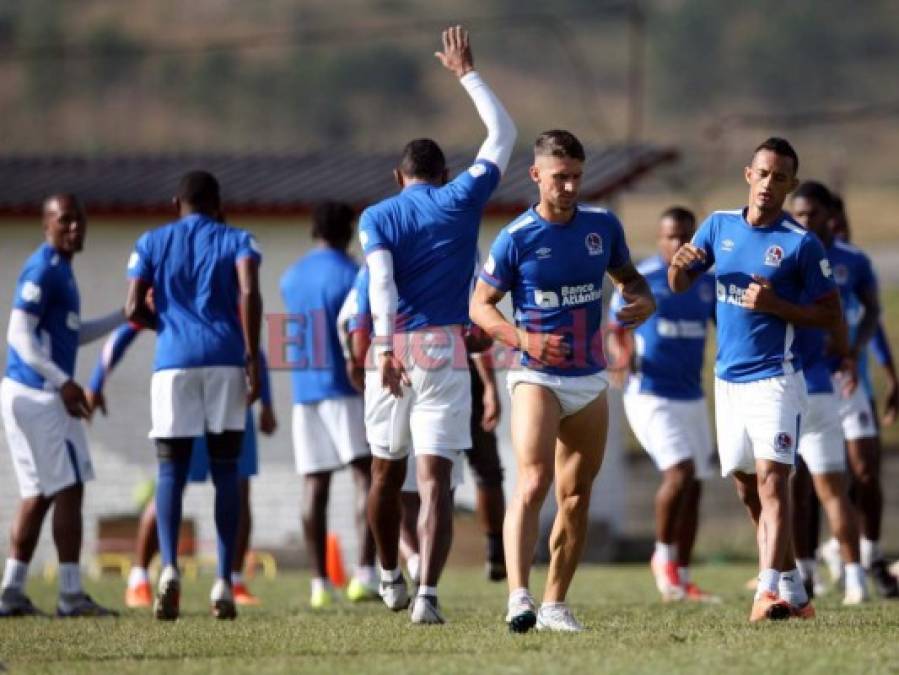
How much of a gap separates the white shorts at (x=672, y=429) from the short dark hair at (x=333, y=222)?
92.2 inches

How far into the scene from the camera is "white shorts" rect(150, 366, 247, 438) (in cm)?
1119

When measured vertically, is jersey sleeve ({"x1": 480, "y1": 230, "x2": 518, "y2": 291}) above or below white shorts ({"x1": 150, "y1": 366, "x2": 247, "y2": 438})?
above

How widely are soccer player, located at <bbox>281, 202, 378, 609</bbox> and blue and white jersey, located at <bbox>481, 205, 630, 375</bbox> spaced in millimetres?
3889

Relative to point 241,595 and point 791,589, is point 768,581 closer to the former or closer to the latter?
point 791,589

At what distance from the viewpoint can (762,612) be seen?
966 cm

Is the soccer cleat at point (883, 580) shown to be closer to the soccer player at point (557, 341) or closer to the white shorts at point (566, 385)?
the soccer player at point (557, 341)

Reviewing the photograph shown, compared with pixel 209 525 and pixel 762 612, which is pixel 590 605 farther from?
pixel 209 525

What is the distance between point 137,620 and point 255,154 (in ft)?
42.7

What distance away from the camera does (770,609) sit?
965cm

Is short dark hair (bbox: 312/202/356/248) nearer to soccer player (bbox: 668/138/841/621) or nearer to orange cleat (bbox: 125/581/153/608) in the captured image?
orange cleat (bbox: 125/581/153/608)

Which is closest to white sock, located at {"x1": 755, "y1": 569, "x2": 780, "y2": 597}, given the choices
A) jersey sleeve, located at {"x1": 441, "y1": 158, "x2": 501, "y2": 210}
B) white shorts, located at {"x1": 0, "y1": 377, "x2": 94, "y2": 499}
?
jersey sleeve, located at {"x1": 441, "y1": 158, "x2": 501, "y2": 210}

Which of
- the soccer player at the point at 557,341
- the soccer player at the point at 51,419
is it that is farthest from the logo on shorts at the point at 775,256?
the soccer player at the point at 51,419

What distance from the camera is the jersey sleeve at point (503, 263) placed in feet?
30.7

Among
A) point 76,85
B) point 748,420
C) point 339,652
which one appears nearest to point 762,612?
point 748,420
